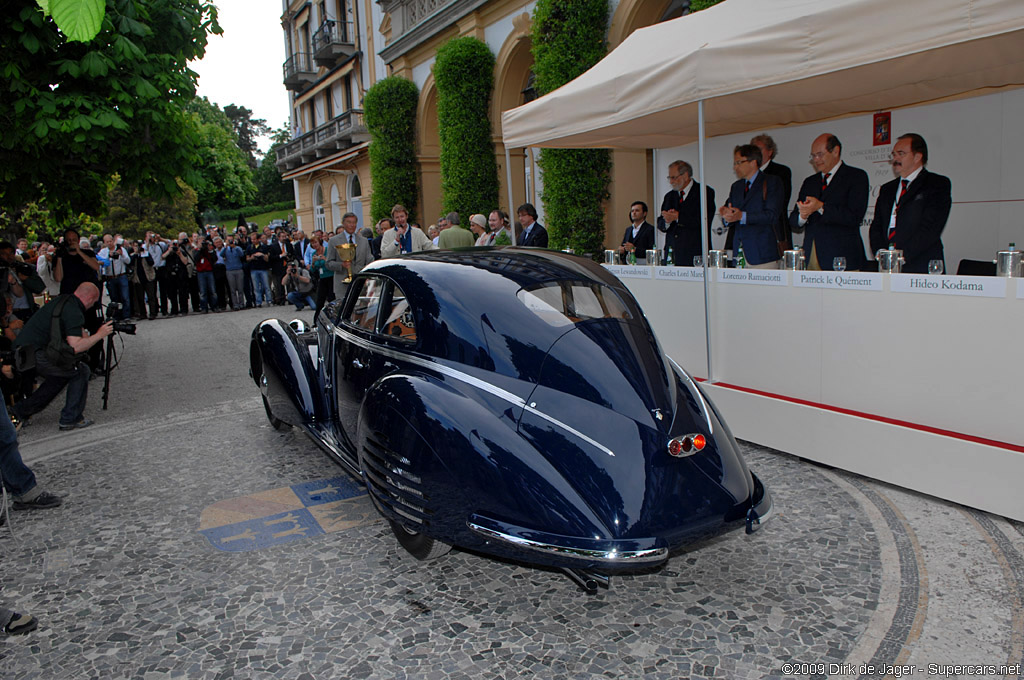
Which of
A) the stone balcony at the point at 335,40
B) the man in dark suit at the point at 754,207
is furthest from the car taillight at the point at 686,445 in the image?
the stone balcony at the point at 335,40

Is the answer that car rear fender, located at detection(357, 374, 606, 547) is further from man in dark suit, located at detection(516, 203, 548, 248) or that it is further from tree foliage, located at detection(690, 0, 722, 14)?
tree foliage, located at detection(690, 0, 722, 14)

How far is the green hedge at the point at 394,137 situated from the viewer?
21.1 metres

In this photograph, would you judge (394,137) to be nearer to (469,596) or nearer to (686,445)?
(469,596)

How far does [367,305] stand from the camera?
4.34 meters

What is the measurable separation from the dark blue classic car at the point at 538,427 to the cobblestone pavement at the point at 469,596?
13.0 inches

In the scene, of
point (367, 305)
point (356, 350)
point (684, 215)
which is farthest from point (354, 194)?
point (356, 350)

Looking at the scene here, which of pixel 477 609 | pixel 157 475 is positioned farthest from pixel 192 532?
pixel 477 609

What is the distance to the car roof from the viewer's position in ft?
10.7

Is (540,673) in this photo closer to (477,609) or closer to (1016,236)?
(477,609)

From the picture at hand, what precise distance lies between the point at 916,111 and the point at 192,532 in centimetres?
784

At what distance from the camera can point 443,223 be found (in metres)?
14.6

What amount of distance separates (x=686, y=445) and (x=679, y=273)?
3.14 metres

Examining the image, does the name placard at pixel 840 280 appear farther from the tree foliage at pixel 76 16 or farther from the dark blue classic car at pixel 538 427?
the tree foliage at pixel 76 16

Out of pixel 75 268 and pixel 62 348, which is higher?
pixel 75 268
